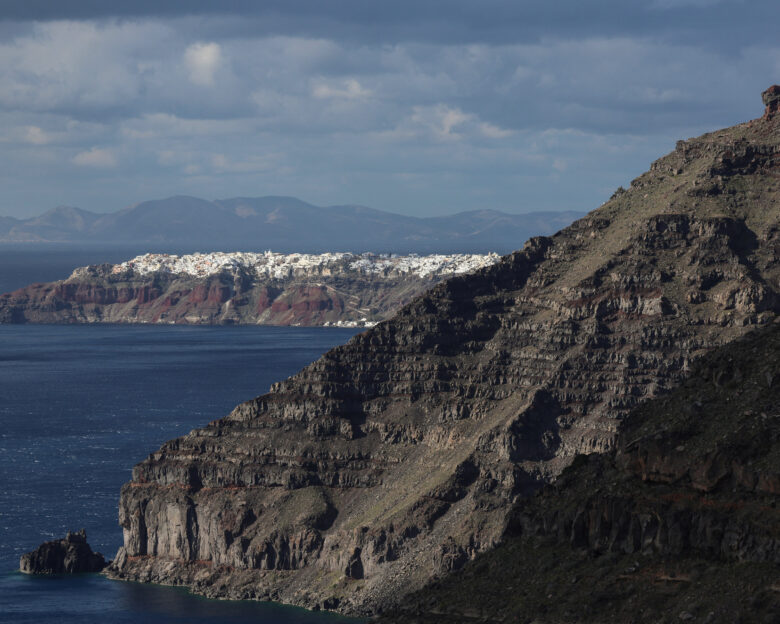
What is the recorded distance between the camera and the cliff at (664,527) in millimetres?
105438

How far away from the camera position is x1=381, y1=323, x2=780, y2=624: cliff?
105 m

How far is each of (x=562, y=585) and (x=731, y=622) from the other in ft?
52.6

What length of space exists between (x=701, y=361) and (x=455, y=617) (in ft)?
82.4

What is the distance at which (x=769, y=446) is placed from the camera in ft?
357

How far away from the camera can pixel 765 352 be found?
391ft

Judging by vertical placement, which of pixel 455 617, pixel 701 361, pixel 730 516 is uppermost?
pixel 701 361

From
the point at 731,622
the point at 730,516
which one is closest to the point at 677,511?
the point at 730,516

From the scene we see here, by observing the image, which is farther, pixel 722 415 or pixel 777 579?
A: pixel 722 415

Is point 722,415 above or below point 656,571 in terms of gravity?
above

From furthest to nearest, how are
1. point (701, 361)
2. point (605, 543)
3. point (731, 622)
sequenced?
point (701, 361)
point (605, 543)
point (731, 622)

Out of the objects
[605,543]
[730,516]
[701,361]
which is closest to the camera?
[730,516]

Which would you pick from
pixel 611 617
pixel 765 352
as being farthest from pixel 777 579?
pixel 765 352

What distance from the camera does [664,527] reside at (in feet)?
364

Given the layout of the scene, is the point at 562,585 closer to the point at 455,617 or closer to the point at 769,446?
the point at 455,617
